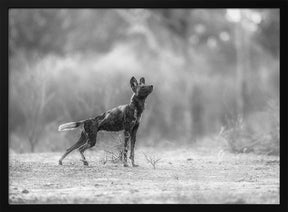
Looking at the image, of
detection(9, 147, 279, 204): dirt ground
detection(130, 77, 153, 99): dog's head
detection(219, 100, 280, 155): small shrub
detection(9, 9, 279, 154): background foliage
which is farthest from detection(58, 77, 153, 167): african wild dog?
detection(219, 100, 280, 155): small shrub

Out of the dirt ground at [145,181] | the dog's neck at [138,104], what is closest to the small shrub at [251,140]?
the dirt ground at [145,181]

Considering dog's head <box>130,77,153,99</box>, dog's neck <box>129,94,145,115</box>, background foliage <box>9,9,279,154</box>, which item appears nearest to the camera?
dog's head <box>130,77,153,99</box>

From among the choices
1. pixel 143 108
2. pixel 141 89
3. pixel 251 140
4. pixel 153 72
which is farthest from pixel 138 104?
pixel 153 72

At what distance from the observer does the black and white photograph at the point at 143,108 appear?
8.22 m

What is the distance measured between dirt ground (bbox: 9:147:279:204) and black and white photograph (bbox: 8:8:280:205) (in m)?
0.02

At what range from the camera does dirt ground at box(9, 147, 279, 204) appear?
764 cm

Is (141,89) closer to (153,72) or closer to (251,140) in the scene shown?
(251,140)

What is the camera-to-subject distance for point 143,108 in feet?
29.2

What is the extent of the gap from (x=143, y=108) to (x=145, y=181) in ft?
3.64

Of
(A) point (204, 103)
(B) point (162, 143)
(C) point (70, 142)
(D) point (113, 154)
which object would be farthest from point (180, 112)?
(D) point (113, 154)

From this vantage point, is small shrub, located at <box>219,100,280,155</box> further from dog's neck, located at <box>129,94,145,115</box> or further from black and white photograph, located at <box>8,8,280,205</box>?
dog's neck, located at <box>129,94,145,115</box>

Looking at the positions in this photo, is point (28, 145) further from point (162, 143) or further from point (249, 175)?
point (249, 175)

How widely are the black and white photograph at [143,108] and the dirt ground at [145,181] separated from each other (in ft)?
0.06

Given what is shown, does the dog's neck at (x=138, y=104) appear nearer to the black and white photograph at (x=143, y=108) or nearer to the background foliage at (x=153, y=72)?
the black and white photograph at (x=143, y=108)
